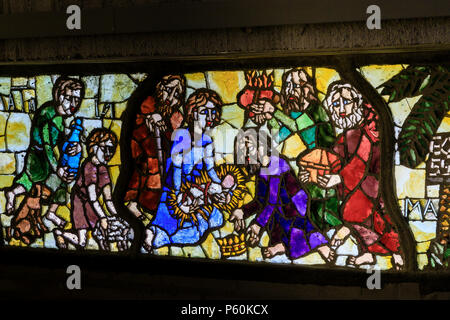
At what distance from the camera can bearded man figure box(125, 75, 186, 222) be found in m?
3.00

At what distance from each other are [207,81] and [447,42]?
118 cm

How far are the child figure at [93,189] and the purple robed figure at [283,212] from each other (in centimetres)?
83

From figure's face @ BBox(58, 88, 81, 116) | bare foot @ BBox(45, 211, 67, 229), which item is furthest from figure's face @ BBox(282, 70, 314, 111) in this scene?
bare foot @ BBox(45, 211, 67, 229)

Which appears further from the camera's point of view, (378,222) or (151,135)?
(151,135)

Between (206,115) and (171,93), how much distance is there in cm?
23

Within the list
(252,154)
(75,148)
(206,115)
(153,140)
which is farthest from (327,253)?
(75,148)

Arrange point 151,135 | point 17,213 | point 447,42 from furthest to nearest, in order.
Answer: point 17,213, point 151,135, point 447,42

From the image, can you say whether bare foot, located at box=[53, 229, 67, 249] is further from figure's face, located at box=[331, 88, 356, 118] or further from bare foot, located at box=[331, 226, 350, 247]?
figure's face, located at box=[331, 88, 356, 118]

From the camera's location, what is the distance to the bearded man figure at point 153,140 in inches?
118

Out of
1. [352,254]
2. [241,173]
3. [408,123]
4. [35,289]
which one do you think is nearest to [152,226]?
[241,173]

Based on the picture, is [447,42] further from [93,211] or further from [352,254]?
[93,211]

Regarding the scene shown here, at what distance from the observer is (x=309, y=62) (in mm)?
2814

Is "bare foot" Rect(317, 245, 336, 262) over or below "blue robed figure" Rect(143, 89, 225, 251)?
below

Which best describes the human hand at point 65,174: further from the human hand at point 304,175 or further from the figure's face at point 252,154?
→ the human hand at point 304,175
